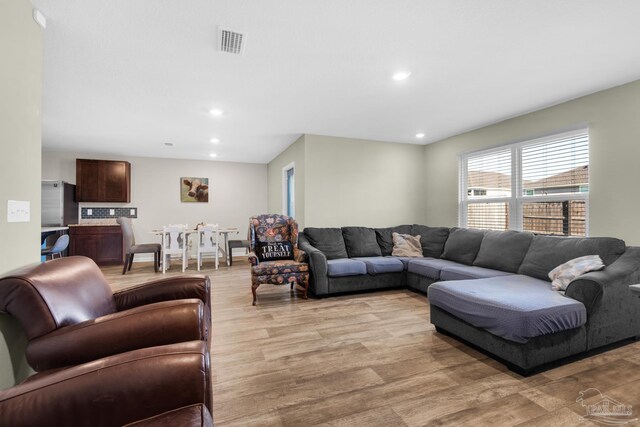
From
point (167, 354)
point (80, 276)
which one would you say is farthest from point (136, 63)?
point (167, 354)

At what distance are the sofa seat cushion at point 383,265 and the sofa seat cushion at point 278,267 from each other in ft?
2.95

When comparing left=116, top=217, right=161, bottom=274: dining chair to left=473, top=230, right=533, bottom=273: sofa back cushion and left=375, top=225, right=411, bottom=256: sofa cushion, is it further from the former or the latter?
left=473, top=230, right=533, bottom=273: sofa back cushion

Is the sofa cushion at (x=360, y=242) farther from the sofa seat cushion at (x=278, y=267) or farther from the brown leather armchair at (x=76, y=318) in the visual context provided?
the brown leather armchair at (x=76, y=318)

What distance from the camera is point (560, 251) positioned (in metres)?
2.78

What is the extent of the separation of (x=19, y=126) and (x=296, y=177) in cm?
365

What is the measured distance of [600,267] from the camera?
2.34m

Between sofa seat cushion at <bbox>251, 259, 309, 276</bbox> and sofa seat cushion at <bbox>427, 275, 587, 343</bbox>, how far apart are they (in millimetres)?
1727

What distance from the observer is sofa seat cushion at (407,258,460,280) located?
3578mm

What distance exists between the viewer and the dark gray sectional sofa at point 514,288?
196 centimetres

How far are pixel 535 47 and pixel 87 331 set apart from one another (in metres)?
3.46

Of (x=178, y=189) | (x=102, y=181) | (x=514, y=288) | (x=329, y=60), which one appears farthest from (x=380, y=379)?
(x=102, y=181)

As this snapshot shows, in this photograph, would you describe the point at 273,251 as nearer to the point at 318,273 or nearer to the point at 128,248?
the point at 318,273

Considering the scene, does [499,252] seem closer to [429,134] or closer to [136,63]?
[429,134]

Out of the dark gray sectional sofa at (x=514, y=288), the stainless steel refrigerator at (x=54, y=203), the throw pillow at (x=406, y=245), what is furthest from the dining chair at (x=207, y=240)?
the throw pillow at (x=406, y=245)
